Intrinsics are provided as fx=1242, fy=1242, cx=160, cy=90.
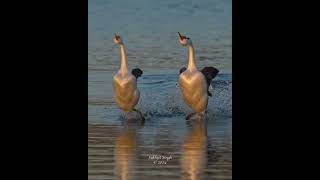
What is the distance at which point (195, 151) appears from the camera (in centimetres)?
786

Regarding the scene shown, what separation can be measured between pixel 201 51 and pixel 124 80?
530 mm

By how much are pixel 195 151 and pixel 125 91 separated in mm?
602

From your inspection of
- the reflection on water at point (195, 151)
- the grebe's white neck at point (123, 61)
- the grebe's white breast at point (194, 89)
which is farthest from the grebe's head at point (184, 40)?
the reflection on water at point (195, 151)

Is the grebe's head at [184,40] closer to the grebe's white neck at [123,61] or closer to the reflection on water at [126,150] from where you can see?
the grebe's white neck at [123,61]

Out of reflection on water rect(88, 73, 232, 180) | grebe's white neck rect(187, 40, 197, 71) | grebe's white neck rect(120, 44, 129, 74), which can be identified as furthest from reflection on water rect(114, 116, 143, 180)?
grebe's white neck rect(187, 40, 197, 71)

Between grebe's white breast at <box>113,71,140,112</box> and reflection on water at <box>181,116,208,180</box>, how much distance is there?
1.36ft

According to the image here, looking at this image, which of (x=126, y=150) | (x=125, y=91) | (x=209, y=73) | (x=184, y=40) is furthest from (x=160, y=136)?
(x=184, y=40)

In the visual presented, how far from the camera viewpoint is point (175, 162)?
25.7 feet

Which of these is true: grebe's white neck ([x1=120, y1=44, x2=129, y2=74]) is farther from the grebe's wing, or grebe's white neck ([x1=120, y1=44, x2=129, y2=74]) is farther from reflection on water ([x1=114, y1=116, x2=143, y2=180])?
the grebe's wing

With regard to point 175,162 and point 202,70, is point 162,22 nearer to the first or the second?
point 202,70

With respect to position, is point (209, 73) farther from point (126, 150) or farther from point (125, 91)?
point (126, 150)

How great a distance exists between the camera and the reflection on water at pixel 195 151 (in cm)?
777

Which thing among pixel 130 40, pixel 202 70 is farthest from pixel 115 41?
pixel 202 70

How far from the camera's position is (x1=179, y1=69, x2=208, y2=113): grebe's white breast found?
26.3 feet
